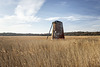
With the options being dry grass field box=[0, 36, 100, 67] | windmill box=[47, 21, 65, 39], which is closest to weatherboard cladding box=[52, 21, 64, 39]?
windmill box=[47, 21, 65, 39]

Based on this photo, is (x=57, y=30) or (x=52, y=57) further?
(x=57, y=30)

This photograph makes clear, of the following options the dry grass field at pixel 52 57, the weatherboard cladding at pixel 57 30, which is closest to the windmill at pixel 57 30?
the weatherboard cladding at pixel 57 30

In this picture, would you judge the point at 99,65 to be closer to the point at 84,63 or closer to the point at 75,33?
the point at 84,63

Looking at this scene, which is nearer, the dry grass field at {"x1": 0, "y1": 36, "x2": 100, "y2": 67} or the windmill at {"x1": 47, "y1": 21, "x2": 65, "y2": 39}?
the dry grass field at {"x1": 0, "y1": 36, "x2": 100, "y2": 67}

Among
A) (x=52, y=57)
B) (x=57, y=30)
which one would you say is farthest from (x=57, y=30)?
(x=52, y=57)

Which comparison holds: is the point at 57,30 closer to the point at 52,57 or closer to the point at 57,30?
the point at 57,30

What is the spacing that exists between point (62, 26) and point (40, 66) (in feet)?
36.2

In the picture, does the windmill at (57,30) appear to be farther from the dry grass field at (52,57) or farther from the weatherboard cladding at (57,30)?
the dry grass field at (52,57)

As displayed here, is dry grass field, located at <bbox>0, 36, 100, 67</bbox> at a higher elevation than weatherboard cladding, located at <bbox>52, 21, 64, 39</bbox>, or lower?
lower

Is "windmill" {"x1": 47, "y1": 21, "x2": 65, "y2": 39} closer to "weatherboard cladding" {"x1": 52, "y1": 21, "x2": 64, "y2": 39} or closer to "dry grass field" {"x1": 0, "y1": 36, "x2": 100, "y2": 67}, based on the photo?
"weatherboard cladding" {"x1": 52, "y1": 21, "x2": 64, "y2": 39}

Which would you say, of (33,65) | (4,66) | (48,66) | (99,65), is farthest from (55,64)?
(4,66)

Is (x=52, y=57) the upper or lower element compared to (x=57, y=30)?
lower

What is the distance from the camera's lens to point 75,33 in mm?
55094

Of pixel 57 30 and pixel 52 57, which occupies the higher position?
pixel 57 30
